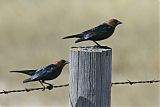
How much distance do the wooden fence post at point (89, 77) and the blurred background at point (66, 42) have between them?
5930 millimetres

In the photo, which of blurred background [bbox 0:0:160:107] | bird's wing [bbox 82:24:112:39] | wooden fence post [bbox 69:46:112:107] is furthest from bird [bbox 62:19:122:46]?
blurred background [bbox 0:0:160:107]

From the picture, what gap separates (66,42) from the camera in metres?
13.2

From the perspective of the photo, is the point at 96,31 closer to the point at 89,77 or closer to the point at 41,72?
the point at 41,72

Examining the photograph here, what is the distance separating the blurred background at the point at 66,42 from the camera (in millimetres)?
10195

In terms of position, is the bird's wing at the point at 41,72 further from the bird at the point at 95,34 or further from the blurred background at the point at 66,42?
the blurred background at the point at 66,42

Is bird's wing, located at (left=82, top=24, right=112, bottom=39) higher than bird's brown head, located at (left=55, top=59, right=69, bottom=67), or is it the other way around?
bird's wing, located at (left=82, top=24, right=112, bottom=39)

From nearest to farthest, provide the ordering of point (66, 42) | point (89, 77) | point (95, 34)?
1. point (89, 77)
2. point (95, 34)
3. point (66, 42)

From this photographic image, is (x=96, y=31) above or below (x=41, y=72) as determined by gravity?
above

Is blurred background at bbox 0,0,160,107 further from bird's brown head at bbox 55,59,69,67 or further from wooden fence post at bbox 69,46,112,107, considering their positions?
wooden fence post at bbox 69,46,112,107

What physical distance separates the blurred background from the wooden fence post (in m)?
5.93

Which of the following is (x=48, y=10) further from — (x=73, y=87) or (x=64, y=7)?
(x=73, y=87)

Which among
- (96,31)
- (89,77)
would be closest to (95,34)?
(96,31)

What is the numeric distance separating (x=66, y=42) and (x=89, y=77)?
941cm

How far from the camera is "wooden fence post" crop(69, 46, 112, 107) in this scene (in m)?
3.83
